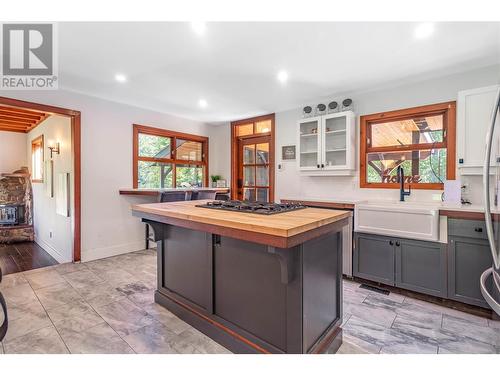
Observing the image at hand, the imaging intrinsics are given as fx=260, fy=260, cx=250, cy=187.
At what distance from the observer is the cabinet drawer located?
234cm

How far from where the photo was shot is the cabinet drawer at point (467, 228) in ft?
7.68

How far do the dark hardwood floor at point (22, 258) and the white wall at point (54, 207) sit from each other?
12 cm

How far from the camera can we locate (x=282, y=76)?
314 cm

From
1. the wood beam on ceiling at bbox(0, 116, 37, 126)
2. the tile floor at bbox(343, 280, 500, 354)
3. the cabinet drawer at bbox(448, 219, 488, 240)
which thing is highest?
the wood beam on ceiling at bbox(0, 116, 37, 126)

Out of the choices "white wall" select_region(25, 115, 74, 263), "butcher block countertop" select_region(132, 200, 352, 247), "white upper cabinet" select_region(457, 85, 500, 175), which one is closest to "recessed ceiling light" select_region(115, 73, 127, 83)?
"white wall" select_region(25, 115, 74, 263)

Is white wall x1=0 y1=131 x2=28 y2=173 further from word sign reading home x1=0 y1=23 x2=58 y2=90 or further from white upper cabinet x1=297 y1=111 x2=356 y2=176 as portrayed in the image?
white upper cabinet x1=297 y1=111 x2=356 y2=176

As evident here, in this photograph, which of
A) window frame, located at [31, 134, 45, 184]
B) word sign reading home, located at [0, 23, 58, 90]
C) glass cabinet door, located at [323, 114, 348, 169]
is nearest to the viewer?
word sign reading home, located at [0, 23, 58, 90]

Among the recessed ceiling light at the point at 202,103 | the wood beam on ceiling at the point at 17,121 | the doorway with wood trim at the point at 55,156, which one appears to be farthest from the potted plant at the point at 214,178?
the wood beam on ceiling at the point at 17,121

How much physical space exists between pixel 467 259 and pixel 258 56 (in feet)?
9.11

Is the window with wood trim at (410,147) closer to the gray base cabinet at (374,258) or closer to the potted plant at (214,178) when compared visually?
the gray base cabinet at (374,258)

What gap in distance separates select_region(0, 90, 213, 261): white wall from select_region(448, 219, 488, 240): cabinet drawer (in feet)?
13.9

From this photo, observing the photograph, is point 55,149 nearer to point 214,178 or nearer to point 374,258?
point 214,178
